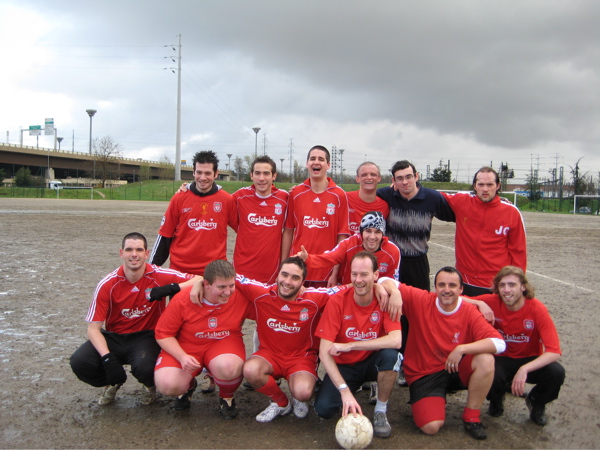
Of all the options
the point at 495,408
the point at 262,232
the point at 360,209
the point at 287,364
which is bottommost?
the point at 495,408

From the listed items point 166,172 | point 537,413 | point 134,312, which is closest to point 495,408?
point 537,413

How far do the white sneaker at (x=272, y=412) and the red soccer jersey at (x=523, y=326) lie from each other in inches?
74.8

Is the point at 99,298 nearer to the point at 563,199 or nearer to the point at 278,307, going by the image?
the point at 278,307

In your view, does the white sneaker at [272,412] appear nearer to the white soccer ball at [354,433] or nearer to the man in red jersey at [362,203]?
the white soccer ball at [354,433]

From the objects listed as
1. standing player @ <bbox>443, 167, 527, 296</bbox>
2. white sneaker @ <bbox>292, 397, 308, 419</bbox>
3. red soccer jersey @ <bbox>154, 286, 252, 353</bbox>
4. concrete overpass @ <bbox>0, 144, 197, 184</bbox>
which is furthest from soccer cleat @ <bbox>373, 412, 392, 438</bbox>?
concrete overpass @ <bbox>0, 144, 197, 184</bbox>

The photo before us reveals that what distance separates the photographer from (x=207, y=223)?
197 inches

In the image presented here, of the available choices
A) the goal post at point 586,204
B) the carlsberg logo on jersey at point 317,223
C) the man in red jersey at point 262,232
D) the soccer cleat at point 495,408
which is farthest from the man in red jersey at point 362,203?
the goal post at point 586,204

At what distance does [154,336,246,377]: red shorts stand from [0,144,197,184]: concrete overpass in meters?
68.6

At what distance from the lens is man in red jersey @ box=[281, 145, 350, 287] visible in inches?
195

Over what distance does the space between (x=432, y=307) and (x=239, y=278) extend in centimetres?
166

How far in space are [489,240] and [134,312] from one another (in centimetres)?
343

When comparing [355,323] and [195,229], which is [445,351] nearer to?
[355,323]

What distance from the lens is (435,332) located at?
13.0 ft

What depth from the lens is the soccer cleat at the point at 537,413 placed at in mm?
3770
